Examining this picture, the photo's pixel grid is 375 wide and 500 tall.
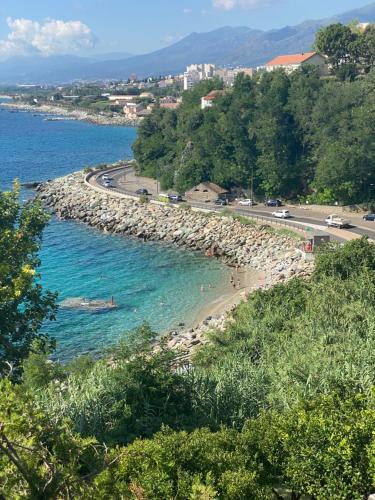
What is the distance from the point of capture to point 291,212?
4009cm

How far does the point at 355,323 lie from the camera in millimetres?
15617

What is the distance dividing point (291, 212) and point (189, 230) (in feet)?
24.9

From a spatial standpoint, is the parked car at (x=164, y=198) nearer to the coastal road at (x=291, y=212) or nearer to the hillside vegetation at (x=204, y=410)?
the coastal road at (x=291, y=212)

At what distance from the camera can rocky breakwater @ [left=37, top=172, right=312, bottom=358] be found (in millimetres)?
29906

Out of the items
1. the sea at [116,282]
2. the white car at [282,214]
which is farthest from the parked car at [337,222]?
the sea at [116,282]

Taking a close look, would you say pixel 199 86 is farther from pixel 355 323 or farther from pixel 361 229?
pixel 355 323

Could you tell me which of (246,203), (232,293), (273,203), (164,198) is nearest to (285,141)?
(273,203)

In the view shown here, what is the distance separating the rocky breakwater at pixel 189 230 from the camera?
29906mm

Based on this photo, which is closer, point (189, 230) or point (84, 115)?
point (189, 230)

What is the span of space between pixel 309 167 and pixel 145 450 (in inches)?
1532

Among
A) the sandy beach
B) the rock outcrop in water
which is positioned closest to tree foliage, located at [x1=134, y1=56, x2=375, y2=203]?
the rock outcrop in water

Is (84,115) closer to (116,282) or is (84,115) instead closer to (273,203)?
(273,203)

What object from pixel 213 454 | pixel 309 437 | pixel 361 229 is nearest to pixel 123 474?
pixel 213 454

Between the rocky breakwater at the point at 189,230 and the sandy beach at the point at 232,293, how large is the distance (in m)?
0.66
